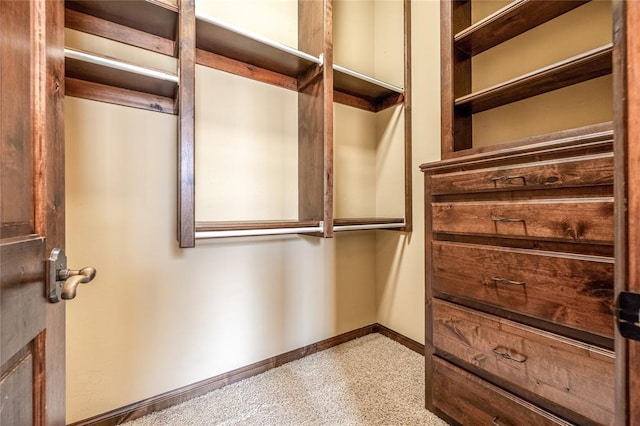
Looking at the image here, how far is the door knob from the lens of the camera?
0.54m

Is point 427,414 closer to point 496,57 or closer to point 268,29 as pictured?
point 496,57

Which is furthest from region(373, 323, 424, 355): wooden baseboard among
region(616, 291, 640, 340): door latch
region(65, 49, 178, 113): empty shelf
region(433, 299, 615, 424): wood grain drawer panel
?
region(65, 49, 178, 113): empty shelf

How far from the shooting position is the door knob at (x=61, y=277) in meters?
0.54

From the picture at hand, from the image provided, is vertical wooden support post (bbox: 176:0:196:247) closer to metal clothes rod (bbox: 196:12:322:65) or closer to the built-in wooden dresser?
metal clothes rod (bbox: 196:12:322:65)

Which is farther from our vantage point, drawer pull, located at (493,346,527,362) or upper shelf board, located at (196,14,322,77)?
upper shelf board, located at (196,14,322,77)

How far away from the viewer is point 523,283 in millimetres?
1009

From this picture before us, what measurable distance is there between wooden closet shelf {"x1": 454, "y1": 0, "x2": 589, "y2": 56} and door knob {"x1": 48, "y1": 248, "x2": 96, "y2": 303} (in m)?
1.68

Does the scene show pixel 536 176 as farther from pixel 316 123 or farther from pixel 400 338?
pixel 400 338

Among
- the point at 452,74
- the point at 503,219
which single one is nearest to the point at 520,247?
the point at 503,219

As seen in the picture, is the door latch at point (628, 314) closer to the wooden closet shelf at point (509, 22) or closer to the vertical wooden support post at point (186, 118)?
the vertical wooden support post at point (186, 118)

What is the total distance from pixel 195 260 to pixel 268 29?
1357 mm

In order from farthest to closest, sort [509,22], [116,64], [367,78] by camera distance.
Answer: [367,78]
[509,22]
[116,64]

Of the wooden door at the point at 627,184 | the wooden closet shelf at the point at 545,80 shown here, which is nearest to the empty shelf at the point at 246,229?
the wooden closet shelf at the point at 545,80

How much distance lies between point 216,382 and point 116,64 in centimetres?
153
